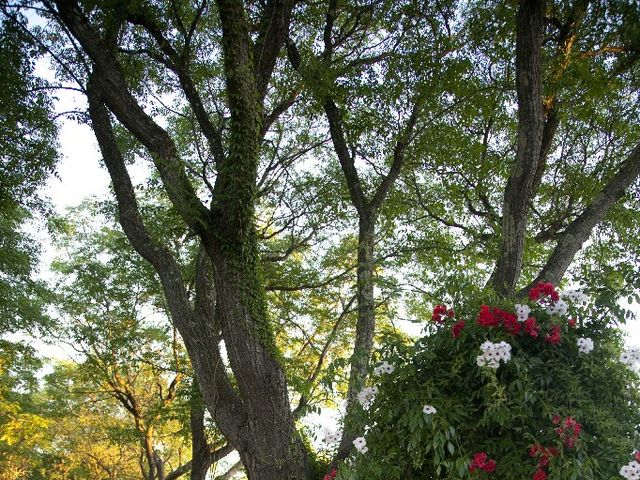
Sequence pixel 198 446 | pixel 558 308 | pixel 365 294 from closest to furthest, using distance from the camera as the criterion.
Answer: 1. pixel 558 308
2. pixel 365 294
3. pixel 198 446

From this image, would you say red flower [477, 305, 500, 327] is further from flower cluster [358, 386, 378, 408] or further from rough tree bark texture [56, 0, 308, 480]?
rough tree bark texture [56, 0, 308, 480]

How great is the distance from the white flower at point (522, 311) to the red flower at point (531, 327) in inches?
0.9

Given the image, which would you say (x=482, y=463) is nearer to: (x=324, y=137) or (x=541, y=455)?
(x=541, y=455)

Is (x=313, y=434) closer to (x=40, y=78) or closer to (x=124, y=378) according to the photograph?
(x=40, y=78)

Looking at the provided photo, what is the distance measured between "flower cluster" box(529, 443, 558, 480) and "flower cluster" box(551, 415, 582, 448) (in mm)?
→ 66

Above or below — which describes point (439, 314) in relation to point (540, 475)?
above

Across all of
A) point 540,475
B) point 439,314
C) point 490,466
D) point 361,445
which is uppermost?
point 439,314

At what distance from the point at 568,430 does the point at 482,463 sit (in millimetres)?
→ 377

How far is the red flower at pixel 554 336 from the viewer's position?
8.46 feet

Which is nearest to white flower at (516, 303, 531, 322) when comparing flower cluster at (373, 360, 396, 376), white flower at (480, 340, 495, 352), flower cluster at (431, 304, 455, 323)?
white flower at (480, 340, 495, 352)

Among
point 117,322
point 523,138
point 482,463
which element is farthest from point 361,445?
point 117,322

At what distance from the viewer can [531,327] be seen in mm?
2619

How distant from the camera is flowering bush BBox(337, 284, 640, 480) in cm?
242

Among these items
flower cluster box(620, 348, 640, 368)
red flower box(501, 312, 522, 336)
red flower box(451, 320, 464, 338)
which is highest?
red flower box(451, 320, 464, 338)
